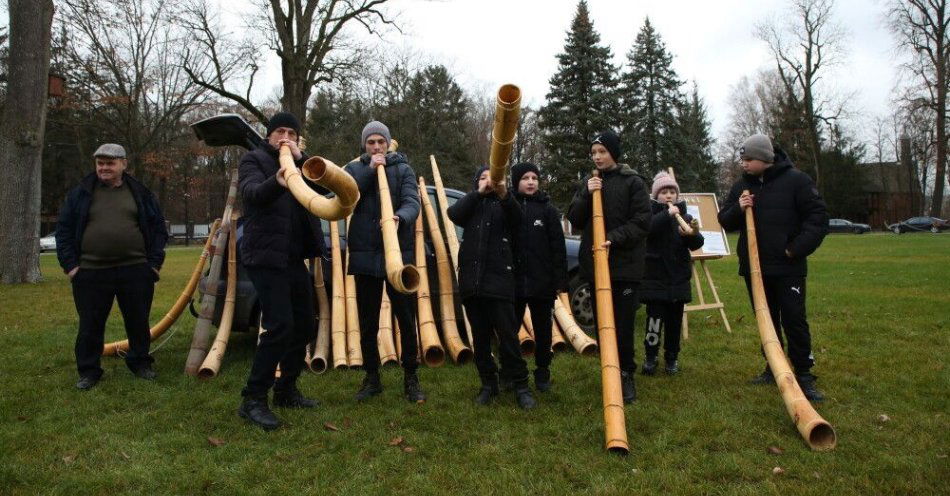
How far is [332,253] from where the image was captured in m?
6.41

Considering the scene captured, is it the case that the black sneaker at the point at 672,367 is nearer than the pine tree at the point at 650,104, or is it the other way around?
the black sneaker at the point at 672,367

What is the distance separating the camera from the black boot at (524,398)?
4484mm

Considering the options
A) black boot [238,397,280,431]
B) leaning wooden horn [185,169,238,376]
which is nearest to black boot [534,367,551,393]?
black boot [238,397,280,431]

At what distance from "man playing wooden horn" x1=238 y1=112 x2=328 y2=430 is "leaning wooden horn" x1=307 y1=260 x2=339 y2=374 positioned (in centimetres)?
139

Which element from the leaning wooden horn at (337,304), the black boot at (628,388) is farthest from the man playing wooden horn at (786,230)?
the leaning wooden horn at (337,304)

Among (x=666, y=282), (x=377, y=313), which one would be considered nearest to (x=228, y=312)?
(x=377, y=313)

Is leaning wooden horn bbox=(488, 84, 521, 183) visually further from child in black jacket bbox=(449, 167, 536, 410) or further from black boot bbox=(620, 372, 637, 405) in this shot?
black boot bbox=(620, 372, 637, 405)

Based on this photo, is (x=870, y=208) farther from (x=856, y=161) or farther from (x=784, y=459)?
(x=784, y=459)

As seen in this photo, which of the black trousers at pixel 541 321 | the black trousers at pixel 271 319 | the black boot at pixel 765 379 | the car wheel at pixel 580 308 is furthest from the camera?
the car wheel at pixel 580 308

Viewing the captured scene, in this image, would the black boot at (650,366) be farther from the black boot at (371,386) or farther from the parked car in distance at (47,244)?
the parked car in distance at (47,244)

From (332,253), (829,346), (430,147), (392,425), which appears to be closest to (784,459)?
(392,425)

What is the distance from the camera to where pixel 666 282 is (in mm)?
5621

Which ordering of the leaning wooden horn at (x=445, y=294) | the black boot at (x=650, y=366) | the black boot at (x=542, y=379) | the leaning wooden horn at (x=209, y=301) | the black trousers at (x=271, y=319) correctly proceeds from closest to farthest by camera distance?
the black trousers at (x=271, y=319) → the black boot at (x=542, y=379) → the black boot at (x=650, y=366) → the leaning wooden horn at (x=209, y=301) → the leaning wooden horn at (x=445, y=294)

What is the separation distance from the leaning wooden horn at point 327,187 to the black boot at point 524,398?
191cm
